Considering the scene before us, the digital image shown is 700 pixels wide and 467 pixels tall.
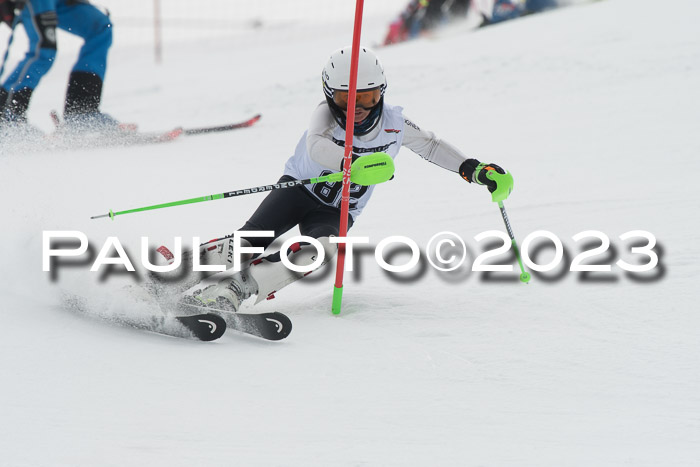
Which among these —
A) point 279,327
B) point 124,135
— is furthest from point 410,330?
point 124,135

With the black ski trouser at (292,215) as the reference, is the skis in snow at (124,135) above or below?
below

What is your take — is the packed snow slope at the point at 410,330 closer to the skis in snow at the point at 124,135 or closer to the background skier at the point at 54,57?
the skis in snow at the point at 124,135

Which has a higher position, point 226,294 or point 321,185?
point 321,185

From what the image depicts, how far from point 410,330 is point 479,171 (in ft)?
2.84

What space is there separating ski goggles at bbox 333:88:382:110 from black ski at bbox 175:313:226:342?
1077 mm

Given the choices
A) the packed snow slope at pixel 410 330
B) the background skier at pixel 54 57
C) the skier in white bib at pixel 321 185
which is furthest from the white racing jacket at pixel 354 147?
the background skier at pixel 54 57

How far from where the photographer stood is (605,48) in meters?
8.79

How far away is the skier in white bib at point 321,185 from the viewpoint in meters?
3.13

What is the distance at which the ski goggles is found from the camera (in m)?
3.25

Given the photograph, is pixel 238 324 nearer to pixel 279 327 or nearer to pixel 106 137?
pixel 279 327

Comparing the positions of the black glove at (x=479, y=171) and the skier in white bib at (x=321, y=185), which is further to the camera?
the black glove at (x=479, y=171)

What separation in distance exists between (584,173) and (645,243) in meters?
1.63

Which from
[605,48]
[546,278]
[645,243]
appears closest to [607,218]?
[645,243]

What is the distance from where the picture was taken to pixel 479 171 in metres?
3.53
